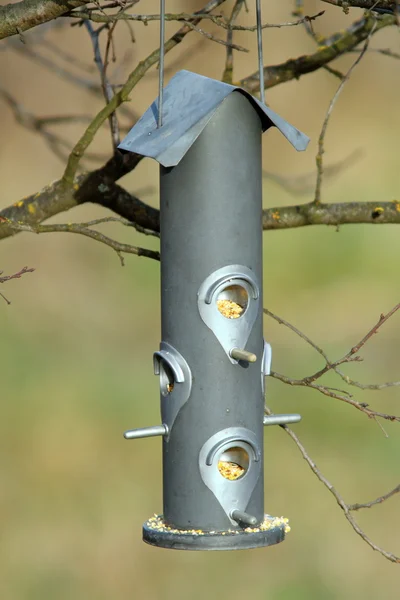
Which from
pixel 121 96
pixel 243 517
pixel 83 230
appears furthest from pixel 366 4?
pixel 243 517

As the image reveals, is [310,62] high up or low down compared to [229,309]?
up

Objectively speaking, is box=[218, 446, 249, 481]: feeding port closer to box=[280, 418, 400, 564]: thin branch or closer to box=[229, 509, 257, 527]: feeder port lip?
box=[229, 509, 257, 527]: feeder port lip

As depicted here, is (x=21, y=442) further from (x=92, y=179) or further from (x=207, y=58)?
(x=92, y=179)

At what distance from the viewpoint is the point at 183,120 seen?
2928 mm

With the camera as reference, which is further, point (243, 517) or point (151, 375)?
point (151, 375)

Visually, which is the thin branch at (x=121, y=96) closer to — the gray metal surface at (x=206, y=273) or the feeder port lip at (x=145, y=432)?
the gray metal surface at (x=206, y=273)

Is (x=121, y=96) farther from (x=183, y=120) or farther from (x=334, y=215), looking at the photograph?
(x=334, y=215)

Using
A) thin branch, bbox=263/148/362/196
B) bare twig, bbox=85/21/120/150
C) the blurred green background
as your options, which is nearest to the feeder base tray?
bare twig, bbox=85/21/120/150

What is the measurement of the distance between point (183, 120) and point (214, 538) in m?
1.02

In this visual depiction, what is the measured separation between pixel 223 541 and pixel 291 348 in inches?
445

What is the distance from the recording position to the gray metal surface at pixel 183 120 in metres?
2.85

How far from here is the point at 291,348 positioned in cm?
1412

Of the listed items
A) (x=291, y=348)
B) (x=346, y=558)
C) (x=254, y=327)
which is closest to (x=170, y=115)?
(x=254, y=327)

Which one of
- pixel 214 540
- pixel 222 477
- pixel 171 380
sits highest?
pixel 171 380
